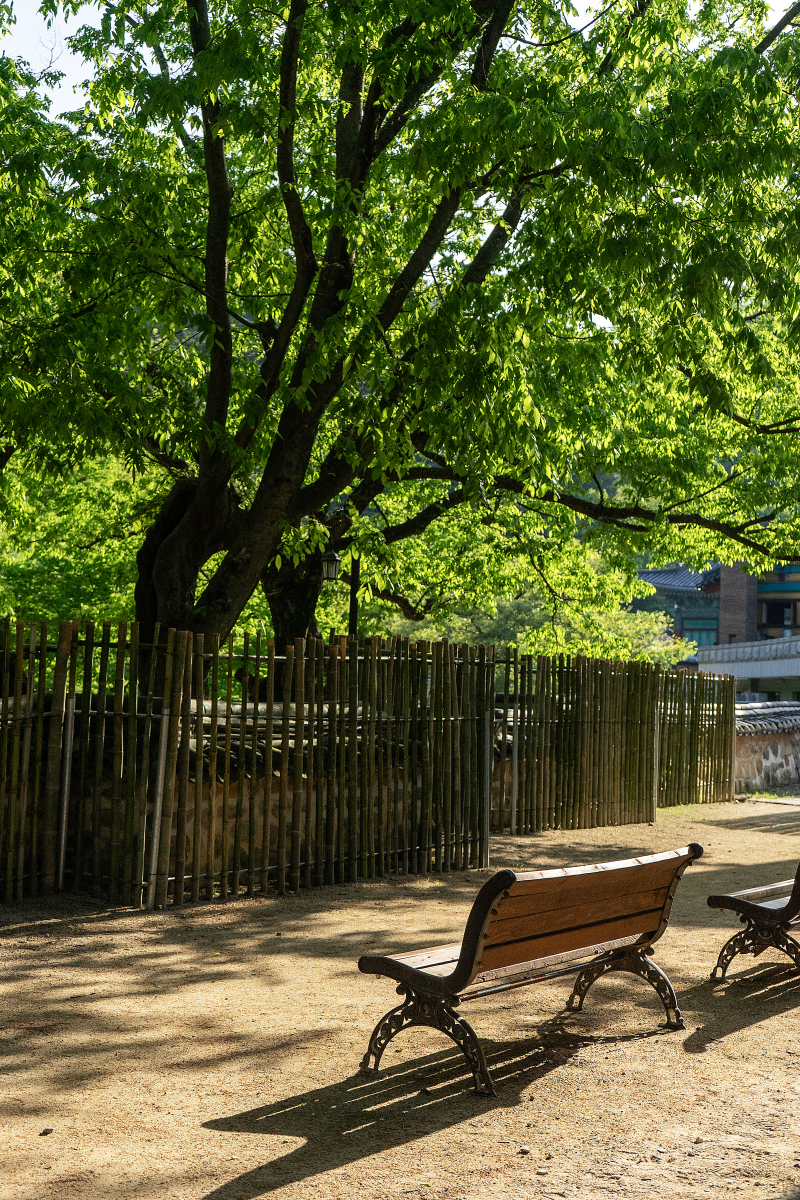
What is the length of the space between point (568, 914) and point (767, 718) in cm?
2033

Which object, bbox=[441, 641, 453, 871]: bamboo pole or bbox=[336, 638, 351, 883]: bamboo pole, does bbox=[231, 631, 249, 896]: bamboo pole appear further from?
bbox=[441, 641, 453, 871]: bamboo pole

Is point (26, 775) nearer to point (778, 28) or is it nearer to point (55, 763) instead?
point (55, 763)

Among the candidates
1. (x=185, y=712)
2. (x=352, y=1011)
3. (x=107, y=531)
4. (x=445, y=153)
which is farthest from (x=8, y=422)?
(x=107, y=531)

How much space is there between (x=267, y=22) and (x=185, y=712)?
6.92 meters

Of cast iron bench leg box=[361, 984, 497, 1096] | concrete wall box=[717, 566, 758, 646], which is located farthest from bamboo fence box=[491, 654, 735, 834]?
concrete wall box=[717, 566, 758, 646]

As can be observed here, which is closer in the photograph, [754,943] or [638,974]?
[638,974]

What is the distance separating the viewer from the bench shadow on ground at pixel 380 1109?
377 cm

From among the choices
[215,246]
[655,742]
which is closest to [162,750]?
[215,246]

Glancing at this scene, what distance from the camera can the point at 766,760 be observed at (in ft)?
77.8

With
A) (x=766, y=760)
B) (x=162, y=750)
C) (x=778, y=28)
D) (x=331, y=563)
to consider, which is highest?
(x=778, y=28)

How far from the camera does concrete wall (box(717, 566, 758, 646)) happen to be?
67062 mm

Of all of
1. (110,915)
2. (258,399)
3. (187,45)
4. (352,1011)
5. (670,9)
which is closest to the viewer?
(352,1011)

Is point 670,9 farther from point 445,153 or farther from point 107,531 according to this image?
point 107,531

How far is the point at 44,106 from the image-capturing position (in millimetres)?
13711
